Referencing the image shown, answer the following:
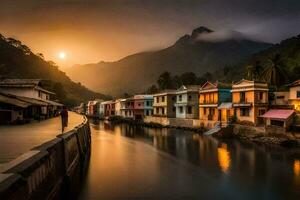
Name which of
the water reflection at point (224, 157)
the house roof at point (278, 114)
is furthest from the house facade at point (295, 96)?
the water reflection at point (224, 157)

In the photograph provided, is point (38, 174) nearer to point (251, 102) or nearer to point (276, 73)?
point (251, 102)

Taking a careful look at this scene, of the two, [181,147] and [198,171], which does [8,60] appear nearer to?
[181,147]

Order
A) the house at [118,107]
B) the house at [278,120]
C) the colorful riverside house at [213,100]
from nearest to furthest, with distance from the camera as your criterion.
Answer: the house at [278,120] → the colorful riverside house at [213,100] → the house at [118,107]

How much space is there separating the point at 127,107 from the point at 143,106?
11612 mm

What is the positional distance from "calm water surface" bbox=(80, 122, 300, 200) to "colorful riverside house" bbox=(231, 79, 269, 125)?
8468 mm

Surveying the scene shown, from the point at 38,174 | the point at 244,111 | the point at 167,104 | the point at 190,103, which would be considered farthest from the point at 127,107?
the point at 38,174

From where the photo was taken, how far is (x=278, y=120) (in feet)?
149

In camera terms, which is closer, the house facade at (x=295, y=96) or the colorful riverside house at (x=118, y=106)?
the house facade at (x=295, y=96)

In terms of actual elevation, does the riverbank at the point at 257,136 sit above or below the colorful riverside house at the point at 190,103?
below

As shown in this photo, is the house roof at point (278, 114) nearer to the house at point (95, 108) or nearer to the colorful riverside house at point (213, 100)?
the colorful riverside house at point (213, 100)

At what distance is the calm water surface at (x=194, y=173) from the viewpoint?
2116 centimetres

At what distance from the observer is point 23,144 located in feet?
61.9

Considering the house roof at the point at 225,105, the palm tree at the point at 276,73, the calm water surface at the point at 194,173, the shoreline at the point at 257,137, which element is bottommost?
the calm water surface at the point at 194,173

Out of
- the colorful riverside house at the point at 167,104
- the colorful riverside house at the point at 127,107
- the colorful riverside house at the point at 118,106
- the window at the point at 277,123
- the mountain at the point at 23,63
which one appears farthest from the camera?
the mountain at the point at 23,63
